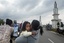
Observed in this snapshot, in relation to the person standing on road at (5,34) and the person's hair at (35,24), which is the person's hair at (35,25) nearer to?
the person's hair at (35,24)

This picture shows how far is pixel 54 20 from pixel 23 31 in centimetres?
5922

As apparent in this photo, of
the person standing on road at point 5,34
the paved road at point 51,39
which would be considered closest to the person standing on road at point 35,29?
the person standing on road at point 5,34

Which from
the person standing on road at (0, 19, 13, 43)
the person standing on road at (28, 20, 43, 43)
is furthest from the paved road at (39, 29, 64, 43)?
the person standing on road at (28, 20, 43, 43)

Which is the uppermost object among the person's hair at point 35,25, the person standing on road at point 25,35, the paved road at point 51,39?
the person's hair at point 35,25

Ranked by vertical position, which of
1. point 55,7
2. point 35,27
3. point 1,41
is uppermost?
point 55,7

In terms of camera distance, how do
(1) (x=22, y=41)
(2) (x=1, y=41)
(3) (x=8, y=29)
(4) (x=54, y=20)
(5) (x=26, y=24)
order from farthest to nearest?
(4) (x=54, y=20)
(3) (x=8, y=29)
(2) (x=1, y=41)
(5) (x=26, y=24)
(1) (x=22, y=41)

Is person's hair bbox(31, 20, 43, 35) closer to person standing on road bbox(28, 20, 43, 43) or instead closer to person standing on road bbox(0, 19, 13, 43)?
person standing on road bbox(28, 20, 43, 43)

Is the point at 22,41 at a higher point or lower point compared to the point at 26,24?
lower

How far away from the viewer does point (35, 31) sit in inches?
190

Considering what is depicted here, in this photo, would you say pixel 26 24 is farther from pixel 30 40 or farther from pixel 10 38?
pixel 10 38

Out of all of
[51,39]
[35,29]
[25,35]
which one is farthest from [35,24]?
[51,39]

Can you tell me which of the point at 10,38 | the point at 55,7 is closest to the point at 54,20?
the point at 55,7

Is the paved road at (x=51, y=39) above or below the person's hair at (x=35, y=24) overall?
below

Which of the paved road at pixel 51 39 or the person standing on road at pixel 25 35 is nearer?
the person standing on road at pixel 25 35
